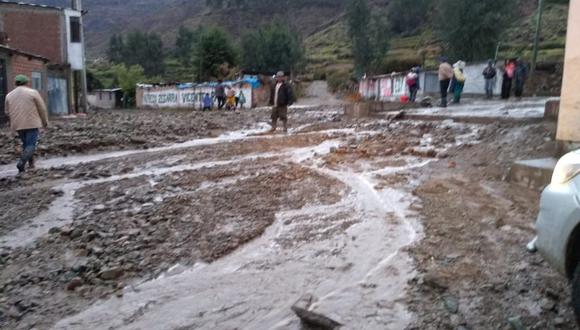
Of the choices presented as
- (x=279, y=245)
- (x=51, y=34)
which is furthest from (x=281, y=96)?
(x=51, y=34)

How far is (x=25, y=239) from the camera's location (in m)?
5.17

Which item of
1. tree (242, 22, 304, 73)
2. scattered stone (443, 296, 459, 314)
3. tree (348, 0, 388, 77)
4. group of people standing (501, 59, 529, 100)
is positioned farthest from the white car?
tree (242, 22, 304, 73)

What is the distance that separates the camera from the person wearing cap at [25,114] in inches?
337

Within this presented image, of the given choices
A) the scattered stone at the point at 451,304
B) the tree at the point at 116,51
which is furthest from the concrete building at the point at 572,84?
the tree at the point at 116,51

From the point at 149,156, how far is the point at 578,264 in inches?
350

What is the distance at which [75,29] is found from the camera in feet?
103

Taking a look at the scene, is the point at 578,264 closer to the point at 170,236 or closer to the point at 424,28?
the point at 170,236

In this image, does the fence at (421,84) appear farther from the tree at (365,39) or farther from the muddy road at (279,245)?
the muddy road at (279,245)

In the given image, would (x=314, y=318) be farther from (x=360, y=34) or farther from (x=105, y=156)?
(x=360, y=34)

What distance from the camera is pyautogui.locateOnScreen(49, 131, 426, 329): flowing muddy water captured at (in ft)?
11.1

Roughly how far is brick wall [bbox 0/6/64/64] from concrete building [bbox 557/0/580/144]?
98.3ft

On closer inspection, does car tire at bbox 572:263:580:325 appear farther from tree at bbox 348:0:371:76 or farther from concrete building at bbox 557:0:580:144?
tree at bbox 348:0:371:76

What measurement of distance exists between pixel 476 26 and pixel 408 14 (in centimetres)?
3960

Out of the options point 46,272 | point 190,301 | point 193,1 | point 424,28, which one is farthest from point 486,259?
point 193,1
